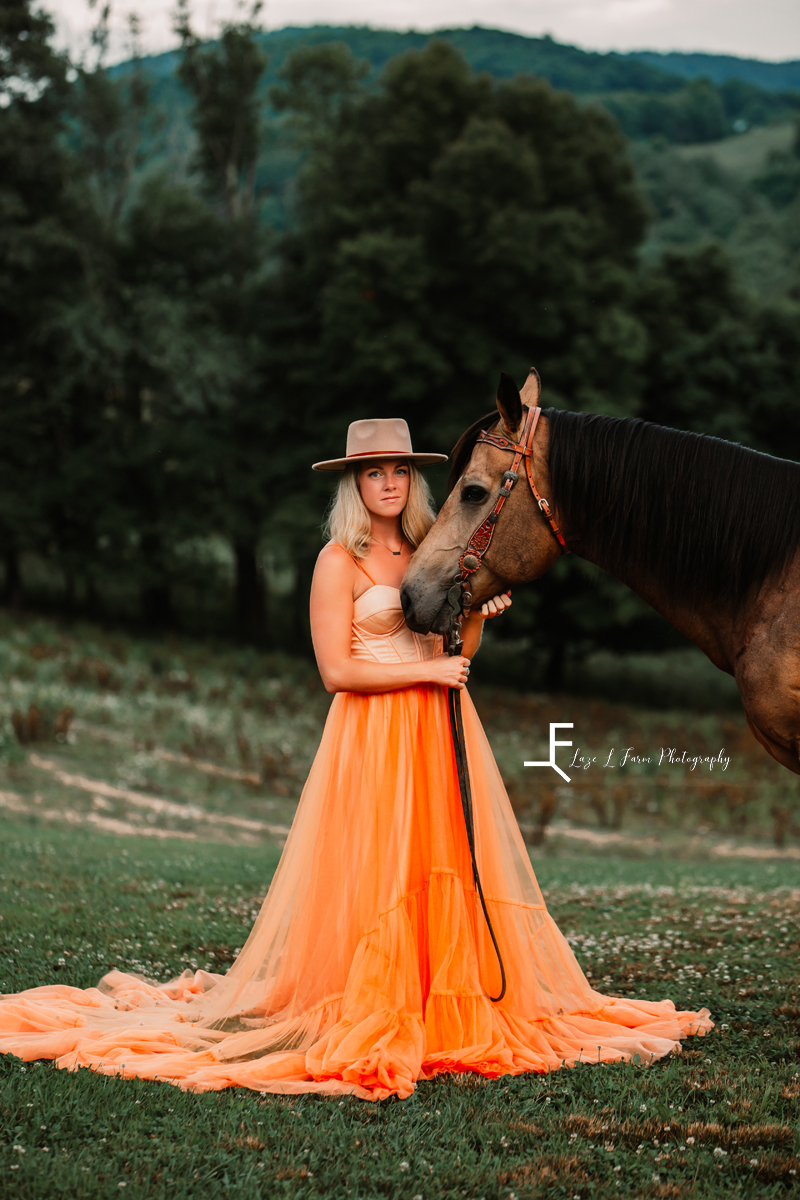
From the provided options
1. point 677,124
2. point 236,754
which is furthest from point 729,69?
point 236,754

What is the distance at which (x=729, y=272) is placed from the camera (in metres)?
25.6

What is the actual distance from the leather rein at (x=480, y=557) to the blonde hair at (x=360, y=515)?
437 mm

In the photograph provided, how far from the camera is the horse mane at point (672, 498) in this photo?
12.5ft

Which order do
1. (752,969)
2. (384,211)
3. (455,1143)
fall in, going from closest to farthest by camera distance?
(455,1143)
(752,969)
(384,211)

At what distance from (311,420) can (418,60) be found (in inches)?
370

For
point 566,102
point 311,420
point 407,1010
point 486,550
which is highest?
point 566,102

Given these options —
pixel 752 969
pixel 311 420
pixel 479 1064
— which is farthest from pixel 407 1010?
pixel 311 420

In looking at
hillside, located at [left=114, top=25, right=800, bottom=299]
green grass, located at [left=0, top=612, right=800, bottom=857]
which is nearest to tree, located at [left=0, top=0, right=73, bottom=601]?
green grass, located at [left=0, top=612, right=800, bottom=857]

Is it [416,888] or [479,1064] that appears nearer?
[479,1064]

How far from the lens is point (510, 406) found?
3.80 metres

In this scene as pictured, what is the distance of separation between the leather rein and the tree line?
16.5m

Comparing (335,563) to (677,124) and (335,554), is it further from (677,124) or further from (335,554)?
(677,124)

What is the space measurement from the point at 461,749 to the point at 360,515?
1.10m

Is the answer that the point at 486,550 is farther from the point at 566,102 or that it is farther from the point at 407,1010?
the point at 566,102
